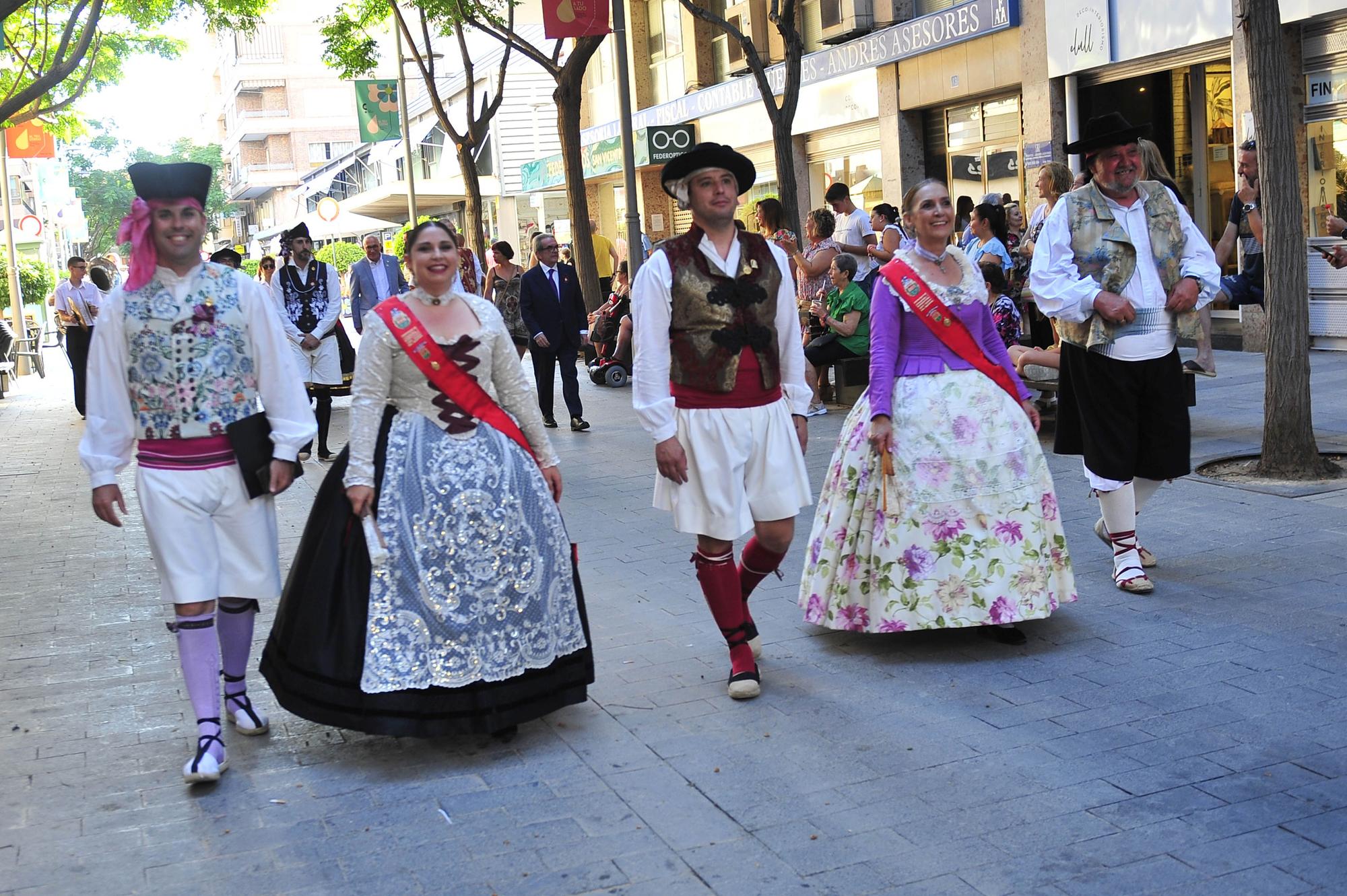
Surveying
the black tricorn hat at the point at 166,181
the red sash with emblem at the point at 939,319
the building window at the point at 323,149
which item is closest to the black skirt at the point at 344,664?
the black tricorn hat at the point at 166,181

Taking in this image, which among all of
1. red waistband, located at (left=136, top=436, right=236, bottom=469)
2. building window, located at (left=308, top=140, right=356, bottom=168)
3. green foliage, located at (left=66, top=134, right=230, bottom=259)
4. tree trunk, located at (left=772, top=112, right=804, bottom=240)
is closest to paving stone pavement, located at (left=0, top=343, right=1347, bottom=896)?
red waistband, located at (left=136, top=436, right=236, bottom=469)

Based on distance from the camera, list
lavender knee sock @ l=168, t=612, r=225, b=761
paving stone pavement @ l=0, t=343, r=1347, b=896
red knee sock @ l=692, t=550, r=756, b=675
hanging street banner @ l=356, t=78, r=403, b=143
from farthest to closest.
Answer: hanging street banner @ l=356, t=78, r=403, b=143
red knee sock @ l=692, t=550, r=756, b=675
lavender knee sock @ l=168, t=612, r=225, b=761
paving stone pavement @ l=0, t=343, r=1347, b=896

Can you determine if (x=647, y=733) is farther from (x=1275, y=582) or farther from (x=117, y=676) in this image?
(x=1275, y=582)

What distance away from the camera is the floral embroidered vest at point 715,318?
16.7 feet

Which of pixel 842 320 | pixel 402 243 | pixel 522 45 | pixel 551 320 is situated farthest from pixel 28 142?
pixel 842 320

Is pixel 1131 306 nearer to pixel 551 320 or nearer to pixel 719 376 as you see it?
pixel 719 376

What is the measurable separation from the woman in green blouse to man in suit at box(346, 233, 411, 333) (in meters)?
4.28

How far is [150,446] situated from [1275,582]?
4.49m

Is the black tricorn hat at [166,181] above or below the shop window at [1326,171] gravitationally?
below

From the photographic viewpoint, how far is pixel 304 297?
12.3 meters

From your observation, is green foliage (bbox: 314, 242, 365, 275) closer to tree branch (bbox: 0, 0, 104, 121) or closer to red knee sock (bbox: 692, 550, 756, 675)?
tree branch (bbox: 0, 0, 104, 121)

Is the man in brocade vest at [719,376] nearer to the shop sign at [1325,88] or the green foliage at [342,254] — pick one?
the shop sign at [1325,88]

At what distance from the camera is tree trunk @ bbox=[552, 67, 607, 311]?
1981 cm

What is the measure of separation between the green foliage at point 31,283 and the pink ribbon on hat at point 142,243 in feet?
116
